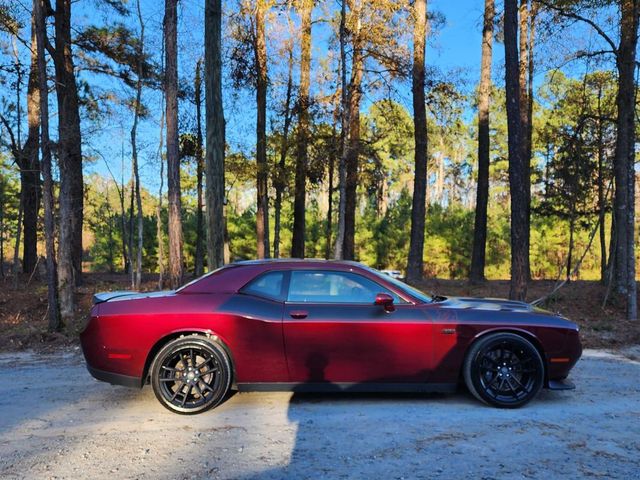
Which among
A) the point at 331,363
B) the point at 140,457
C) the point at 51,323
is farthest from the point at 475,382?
the point at 51,323

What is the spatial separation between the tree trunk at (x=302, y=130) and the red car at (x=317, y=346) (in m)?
13.3

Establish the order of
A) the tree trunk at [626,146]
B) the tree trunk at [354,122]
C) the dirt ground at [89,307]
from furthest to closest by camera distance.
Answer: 1. the tree trunk at [354,122]
2. the tree trunk at [626,146]
3. the dirt ground at [89,307]

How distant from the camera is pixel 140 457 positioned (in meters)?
3.56

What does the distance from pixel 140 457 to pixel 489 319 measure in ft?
10.8

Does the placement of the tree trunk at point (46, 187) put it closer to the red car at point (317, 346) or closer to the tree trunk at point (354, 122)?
the red car at point (317, 346)

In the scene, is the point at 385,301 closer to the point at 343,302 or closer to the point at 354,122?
the point at 343,302

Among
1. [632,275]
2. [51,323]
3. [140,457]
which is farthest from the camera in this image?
[632,275]

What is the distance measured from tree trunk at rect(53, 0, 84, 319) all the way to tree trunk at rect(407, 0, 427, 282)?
31.2 feet

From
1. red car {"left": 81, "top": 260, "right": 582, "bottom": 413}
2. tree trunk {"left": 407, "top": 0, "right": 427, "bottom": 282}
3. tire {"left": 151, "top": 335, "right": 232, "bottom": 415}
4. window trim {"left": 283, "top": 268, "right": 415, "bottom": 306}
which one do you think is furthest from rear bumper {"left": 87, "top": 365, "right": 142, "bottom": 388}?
tree trunk {"left": 407, "top": 0, "right": 427, "bottom": 282}

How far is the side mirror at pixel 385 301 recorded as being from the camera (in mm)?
4680

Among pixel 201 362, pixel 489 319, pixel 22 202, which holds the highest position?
pixel 22 202

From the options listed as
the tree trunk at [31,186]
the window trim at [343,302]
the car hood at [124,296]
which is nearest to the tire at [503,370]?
the window trim at [343,302]

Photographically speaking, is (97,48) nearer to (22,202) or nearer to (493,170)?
(22,202)

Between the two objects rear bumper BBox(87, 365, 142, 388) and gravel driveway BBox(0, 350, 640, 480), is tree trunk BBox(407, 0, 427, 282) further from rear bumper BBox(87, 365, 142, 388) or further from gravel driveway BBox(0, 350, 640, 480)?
rear bumper BBox(87, 365, 142, 388)
